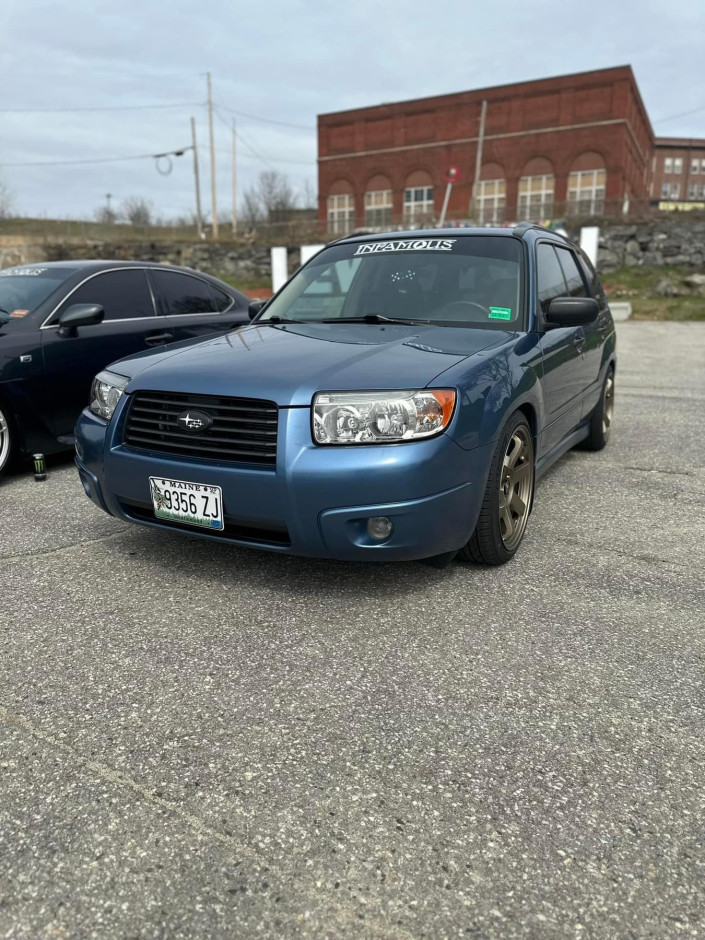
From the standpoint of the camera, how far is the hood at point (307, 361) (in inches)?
119

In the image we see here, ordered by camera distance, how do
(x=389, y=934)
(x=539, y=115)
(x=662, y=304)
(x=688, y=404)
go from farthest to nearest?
(x=539, y=115) → (x=662, y=304) → (x=688, y=404) → (x=389, y=934)

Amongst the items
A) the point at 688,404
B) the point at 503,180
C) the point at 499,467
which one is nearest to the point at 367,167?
the point at 503,180

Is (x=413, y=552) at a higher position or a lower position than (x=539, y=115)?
lower

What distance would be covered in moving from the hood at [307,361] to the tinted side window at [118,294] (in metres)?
2.31

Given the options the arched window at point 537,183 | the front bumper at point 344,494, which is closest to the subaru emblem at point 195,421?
the front bumper at point 344,494

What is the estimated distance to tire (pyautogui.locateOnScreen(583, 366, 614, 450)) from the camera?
5867 millimetres

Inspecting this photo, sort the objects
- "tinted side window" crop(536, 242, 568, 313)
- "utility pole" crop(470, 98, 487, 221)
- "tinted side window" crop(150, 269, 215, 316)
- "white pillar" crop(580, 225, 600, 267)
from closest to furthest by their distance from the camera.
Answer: "tinted side window" crop(536, 242, 568, 313) < "tinted side window" crop(150, 269, 215, 316) < "white pillar" crop(580, 225, 600, 267) < "utility pole" crop(470, 98, 487, 221)

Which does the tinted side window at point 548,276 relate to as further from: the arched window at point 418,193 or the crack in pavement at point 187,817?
the arched window at point 418,193

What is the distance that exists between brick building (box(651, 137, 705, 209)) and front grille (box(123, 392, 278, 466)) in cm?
10056

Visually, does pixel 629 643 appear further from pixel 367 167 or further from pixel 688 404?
pixel 367 167

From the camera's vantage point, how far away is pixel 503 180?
163 ft

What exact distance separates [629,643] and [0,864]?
86.3 inches

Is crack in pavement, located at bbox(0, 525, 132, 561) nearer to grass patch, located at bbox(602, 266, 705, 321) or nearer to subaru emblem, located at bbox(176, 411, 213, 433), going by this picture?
subaru emblem, located at bbox(176, 411, 213, 433)

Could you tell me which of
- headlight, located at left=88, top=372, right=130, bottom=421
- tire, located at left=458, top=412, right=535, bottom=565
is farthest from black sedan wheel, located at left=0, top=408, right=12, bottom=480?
tire, located at left=458, top=412, right=535, bottom=565
